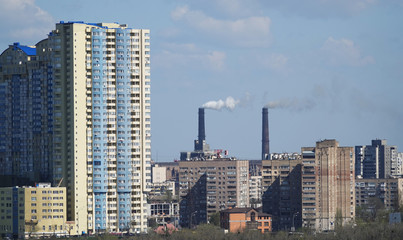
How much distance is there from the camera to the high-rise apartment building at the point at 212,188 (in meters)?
189

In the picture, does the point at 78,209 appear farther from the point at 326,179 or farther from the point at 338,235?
the point at 326,179

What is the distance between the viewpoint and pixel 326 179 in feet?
582

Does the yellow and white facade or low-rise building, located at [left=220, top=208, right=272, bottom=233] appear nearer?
the yellow and white facade

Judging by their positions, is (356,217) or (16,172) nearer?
(16,172)

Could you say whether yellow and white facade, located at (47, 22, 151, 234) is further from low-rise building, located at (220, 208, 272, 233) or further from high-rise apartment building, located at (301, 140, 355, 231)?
high-rise apartment building, located at (301, 140, 355, 231)

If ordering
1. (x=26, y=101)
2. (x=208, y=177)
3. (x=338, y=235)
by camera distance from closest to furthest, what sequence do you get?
(x=338, y=235) < (x=26, y=101) < (x=208, y=177)

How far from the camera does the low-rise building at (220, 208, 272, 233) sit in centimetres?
16525

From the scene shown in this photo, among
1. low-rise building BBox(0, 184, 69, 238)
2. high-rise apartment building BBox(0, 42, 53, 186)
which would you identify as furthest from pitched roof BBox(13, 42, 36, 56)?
low-rise building BBox(0, 184, 69, 238)

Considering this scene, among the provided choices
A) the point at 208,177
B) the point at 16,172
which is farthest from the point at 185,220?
the point at 16,172

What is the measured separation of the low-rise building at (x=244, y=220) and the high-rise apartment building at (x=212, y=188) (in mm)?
16246

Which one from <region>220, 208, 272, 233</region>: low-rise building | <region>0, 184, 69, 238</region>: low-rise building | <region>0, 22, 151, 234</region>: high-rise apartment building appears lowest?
<region>220, 208, 272, 233</region>: low-rise building

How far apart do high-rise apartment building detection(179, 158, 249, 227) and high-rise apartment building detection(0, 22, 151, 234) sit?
43789 millimetres

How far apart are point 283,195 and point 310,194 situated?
6702mm

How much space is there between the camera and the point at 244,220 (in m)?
167
